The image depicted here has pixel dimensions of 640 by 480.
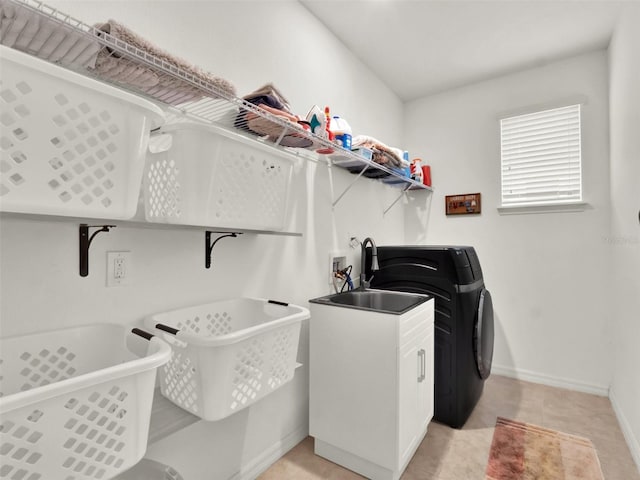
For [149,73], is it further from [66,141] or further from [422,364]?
[422,364]

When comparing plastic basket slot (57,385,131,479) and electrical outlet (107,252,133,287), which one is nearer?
plastic basket slot (57,385,131,479)

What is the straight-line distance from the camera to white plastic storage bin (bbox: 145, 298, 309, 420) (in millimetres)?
995

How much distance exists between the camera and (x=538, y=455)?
1.86m

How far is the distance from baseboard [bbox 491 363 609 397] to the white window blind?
1.40 meters

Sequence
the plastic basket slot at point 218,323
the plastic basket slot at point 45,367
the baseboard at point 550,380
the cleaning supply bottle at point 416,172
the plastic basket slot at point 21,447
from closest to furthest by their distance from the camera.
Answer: the plastic basket slot at point 21,447
the plastic basket slot at point 45,367
the plastic basket slot at point 218,323
the baseboard at point 550,380
the cleaning supply bottle at point 416,172

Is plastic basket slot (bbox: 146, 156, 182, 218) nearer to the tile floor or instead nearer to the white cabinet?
the white cabinet

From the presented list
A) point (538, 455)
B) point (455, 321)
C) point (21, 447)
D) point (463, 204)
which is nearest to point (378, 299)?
point (455, 321)

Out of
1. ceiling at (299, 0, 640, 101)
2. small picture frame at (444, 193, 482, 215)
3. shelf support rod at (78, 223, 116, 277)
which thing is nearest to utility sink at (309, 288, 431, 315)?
shelf support rod at (78, 223, 116, 277)

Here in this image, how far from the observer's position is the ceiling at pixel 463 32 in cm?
212

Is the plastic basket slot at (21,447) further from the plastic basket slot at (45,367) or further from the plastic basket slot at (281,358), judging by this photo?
the plastic basket slot at (281,358)

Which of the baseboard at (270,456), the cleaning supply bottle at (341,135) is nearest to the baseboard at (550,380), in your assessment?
the baseboard at (270,456)

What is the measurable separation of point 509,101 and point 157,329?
321cm

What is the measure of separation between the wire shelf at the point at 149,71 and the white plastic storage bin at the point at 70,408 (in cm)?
76

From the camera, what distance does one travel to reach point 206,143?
1027 millimetres
